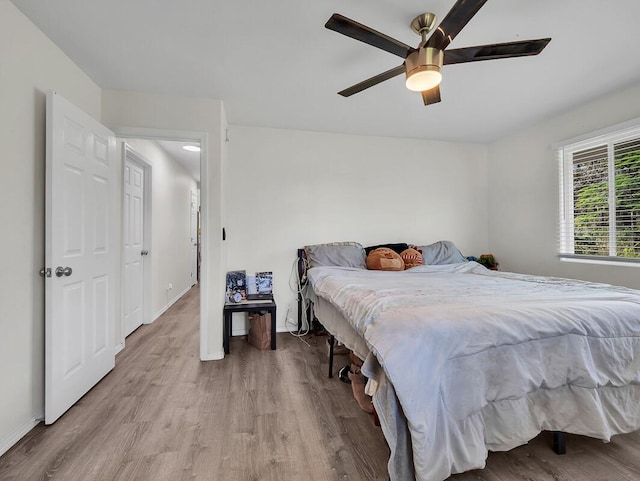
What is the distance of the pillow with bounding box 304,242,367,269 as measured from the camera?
324cm

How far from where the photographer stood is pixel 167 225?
464 centimetres

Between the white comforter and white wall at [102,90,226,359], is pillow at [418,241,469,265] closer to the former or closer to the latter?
the white comforter

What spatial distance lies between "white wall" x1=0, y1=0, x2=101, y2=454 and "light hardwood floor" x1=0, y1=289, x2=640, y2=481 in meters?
0.25

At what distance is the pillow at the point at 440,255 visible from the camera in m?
3.48

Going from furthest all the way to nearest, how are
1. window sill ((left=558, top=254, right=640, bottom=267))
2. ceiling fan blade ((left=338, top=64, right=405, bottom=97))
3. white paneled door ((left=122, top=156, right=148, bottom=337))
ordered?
1. white paneled door ((left=122, top=156, right=148, bottom=337))
2. window sill ((left=558, top=254, right=640, bottom=267))
3. ceiling fan blade ((left=338, top=64, right=405, bottom=97))

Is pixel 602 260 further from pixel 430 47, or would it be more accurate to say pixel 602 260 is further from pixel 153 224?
pixel 153 224

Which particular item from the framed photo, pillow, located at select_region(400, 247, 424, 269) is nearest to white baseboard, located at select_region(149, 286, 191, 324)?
the framed photo

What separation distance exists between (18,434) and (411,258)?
10.7 ft

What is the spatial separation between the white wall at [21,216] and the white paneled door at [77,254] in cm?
9

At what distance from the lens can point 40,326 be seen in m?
1.83

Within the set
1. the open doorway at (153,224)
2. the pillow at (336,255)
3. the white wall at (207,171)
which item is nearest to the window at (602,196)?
the pillow at (336,255)

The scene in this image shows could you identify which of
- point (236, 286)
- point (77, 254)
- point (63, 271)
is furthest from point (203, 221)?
point (63, 271)

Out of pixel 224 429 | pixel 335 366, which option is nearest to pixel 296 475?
pixel 224 429

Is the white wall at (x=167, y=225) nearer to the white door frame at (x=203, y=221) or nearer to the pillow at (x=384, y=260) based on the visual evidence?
the white door frame at (x=203, y=221)
